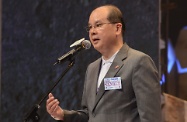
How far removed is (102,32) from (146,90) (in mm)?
430

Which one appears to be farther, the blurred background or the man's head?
the blurred background

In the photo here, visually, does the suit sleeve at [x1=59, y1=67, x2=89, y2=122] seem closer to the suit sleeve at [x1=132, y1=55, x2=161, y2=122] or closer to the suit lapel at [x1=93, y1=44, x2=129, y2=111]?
the suit lapel at [x1=93, y1=44, x2=129, y2=111]

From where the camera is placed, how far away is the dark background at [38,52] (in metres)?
3.02

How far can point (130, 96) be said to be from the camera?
1.99 meters

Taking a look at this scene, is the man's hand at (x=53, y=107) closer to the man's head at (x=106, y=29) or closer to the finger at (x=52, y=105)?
the finger at (x=52, y=105)

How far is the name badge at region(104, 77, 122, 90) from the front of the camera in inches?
78.9

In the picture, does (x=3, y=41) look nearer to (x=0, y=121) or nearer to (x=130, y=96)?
(x=0, y=121)

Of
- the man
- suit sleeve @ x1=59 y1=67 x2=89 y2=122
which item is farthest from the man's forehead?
suit sleeve @ x1=59 y1=67 x2=89 y2=122

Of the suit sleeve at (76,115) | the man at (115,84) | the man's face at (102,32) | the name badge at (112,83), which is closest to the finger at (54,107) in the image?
the man at (115,84)

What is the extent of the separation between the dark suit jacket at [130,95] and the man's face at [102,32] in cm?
9

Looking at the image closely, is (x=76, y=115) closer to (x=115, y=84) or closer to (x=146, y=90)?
(x=115, y=84)

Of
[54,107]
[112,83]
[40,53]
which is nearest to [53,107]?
[54,107]

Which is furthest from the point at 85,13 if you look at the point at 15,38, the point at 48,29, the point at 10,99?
the point at 10,99

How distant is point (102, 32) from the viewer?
6.97 ft
